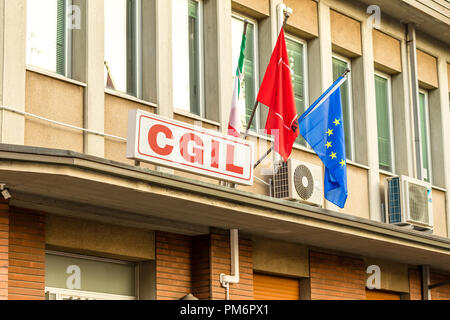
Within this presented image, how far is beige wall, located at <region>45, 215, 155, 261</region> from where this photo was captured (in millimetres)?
12133

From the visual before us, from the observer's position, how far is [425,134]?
758 inches

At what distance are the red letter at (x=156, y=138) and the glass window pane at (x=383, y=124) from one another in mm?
6946

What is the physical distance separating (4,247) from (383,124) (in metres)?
9.18

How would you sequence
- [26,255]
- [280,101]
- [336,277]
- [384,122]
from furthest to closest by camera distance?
[384,122], [336,277], [280,101], [26,255]

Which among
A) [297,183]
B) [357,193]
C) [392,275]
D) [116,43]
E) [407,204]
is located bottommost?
[392,275]

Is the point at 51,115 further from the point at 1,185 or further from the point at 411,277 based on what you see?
the point at 411,277

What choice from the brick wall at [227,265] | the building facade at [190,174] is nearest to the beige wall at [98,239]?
the building facade at [190,174]

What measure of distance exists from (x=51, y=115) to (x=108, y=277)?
99.0 inches

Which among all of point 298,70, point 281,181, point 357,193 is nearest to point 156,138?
point 281,181

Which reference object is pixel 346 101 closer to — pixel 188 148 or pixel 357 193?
pixel 357 193

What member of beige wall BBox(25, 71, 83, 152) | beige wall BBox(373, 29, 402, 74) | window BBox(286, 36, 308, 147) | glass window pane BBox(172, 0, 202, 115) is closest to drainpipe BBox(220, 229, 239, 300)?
glass window pane BBox(172, 0, 202, 115)

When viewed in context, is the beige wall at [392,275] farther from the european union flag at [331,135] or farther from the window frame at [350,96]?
the european union flag at [331,135]

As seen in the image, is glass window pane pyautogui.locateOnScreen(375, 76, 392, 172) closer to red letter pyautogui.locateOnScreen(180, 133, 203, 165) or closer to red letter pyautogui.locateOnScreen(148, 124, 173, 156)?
red letter pyautogui.locateOnScreen(180, 133, 203, 165)

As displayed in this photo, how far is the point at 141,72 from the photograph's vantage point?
1373 cm
